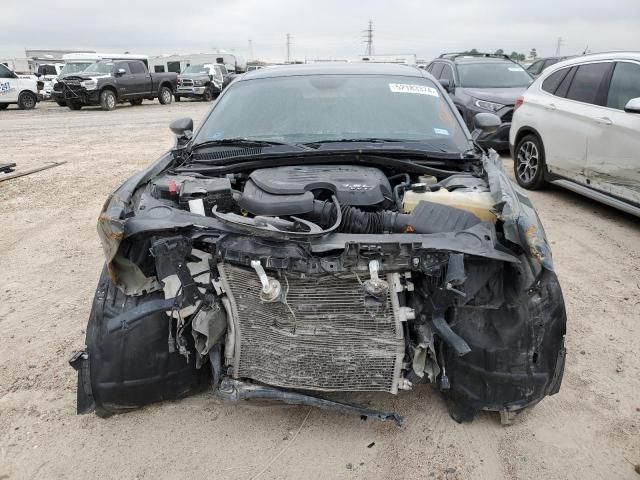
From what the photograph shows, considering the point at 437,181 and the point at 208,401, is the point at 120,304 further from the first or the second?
the point at 437,181

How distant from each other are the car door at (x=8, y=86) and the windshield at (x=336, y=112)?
18.7 m

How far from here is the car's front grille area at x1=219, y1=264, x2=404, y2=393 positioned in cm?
221

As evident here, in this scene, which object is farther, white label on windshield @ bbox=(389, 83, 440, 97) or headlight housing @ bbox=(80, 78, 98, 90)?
headlight housing @ bbox=(80, 78, 98, 90)

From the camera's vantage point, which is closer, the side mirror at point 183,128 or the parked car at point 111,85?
the side mirror at point 183,128

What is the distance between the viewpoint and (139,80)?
1992 cm

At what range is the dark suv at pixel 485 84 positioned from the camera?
848 centimetres

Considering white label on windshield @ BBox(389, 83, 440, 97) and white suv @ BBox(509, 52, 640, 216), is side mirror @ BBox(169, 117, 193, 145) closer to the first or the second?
white label on windshield @ BBox(389, 83, 440, 97)

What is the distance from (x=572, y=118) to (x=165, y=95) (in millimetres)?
18857

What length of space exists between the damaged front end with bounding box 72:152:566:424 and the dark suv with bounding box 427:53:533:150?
6.17 meters

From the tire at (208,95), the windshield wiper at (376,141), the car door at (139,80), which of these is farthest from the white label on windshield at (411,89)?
the tire at (208,95)

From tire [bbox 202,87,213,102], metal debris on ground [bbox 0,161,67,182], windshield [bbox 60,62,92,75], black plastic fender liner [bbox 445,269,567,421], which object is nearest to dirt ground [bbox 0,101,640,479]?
black plastic fender liner [bbox 445,269,567,421]

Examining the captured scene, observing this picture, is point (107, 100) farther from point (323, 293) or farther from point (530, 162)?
point (323, 293)

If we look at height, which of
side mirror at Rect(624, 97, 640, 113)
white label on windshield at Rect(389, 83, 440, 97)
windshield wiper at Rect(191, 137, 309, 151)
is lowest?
windshield wiper at Rect(191, 137, 309, 151)

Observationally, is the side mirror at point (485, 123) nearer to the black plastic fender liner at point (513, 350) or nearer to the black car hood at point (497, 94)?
the black plastic fender liner at point (513, 350)
